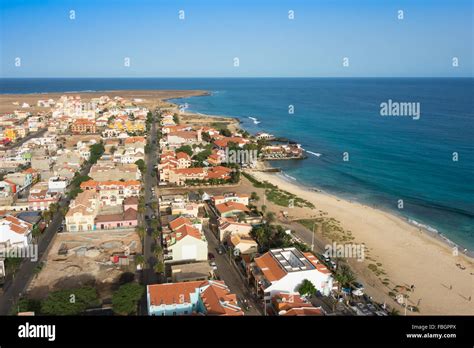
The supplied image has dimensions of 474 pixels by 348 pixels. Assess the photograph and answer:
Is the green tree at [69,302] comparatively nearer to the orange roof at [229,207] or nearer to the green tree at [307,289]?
the green tree at [307,289]

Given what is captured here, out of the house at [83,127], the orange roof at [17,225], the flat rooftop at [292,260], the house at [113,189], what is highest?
the house at [83,127]

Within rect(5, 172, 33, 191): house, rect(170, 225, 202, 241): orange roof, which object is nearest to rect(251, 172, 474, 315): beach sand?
rect(170, 225, 202, 241): orange roof

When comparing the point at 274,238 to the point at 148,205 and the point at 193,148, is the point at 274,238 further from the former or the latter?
the point at 193,148

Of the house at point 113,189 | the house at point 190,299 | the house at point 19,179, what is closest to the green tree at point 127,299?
the house at point 190,299

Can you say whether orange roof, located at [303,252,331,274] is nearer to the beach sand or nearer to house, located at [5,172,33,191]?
the beach sand

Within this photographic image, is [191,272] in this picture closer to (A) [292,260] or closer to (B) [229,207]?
(A) [292,260]

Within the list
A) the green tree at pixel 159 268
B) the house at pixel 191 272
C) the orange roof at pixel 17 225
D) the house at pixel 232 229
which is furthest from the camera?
the house at pixel 232 229
